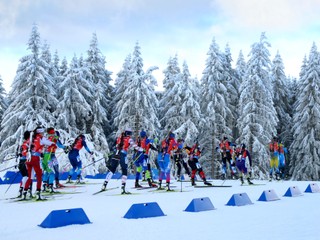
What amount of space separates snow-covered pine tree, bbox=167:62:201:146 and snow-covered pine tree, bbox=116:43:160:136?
97.2 inches

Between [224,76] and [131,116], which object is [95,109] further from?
[224,76]

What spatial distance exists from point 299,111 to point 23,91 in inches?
1104

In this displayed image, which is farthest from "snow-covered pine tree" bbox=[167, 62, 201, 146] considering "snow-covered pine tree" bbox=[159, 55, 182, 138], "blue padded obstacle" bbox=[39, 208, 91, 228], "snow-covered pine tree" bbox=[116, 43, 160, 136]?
"blue padded obstacle" bbox=[39, 208, 91, 228]

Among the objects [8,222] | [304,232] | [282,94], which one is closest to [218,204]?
[304,232]

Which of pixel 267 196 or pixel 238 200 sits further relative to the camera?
pixel 267 196

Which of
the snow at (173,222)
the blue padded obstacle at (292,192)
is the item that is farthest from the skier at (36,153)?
the blue padded obstacle at (292,192)

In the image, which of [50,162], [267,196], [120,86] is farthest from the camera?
[120,86]

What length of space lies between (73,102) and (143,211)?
28.8 m

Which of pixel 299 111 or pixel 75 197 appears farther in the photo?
pixel 299 111

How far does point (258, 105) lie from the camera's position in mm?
39344

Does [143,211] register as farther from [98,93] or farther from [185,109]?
[98,93]

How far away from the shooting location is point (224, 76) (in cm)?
4288

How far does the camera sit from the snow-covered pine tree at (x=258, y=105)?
125 feet

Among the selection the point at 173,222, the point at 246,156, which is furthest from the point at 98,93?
the point at 173,222
